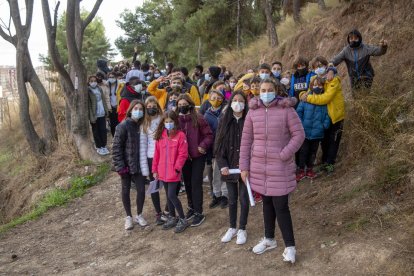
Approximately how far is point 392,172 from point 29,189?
7.81 meters

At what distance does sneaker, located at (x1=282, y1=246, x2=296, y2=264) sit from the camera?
13.7 feet

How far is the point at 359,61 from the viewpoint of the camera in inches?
247

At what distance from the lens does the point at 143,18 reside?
1631 inches

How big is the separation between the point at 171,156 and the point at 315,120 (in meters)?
2.18

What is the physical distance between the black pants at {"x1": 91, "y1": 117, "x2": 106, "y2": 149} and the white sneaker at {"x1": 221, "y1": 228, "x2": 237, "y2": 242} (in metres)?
5.61

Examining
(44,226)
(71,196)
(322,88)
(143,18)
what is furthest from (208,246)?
(143,18)

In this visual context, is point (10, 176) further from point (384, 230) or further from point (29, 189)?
point (384, 230)

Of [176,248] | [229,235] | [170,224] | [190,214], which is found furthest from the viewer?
[190,214]

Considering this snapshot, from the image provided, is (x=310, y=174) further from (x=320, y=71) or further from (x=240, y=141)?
(x=240, y=141)

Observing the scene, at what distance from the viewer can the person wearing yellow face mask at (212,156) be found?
5.77 m

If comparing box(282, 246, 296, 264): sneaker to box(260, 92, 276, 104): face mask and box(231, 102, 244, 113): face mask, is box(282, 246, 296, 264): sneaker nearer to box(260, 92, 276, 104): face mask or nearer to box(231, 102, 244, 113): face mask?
box(260, 92, 276, 104): face mask

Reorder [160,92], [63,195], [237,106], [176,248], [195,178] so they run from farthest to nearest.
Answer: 1. [63,195]
2. [160,92]
3. [195,178]
4. [176,248]
5. [237,106]

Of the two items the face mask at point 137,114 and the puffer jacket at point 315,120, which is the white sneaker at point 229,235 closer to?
the puffer jacket at point 315,120

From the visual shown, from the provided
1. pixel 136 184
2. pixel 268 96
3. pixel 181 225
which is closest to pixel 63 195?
pixel 136 184
